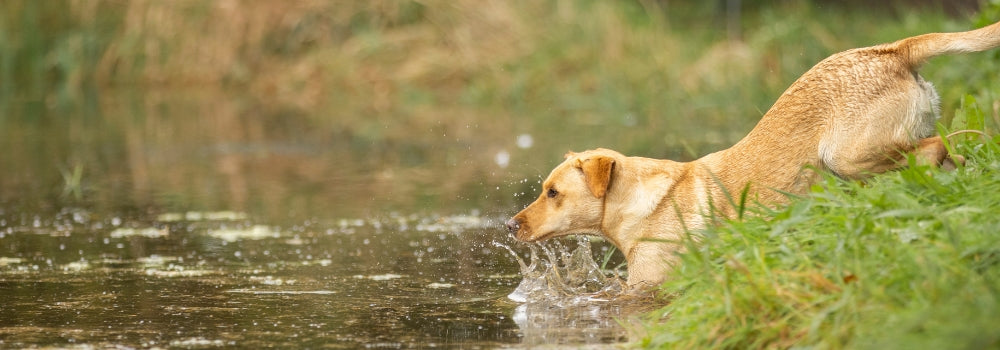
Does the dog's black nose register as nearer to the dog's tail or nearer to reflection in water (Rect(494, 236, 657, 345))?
reflection in water (Rect(494, 236, 657, 345))

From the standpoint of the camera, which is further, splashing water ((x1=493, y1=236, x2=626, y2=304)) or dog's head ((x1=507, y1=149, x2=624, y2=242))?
dog's head ((x1=507, y1=149, x2=624, y2=242))

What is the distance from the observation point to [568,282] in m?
6.57

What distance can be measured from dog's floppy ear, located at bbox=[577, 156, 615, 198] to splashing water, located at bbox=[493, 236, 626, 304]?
1.35 ft

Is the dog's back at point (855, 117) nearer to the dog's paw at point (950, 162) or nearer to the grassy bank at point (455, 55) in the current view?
the dog's paw at point (950, 162)

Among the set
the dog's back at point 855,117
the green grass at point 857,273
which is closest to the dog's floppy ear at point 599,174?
the dog's back at point 855,117

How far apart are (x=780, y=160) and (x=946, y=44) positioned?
0.93 metres

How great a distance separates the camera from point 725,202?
6.38 m

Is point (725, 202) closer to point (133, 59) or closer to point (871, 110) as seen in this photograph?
point (871, 110)

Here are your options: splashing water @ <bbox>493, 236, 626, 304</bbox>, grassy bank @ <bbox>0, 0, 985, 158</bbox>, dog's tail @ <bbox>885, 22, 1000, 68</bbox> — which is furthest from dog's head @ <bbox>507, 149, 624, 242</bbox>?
grassy bank @ <bbox>0, 0, 985, 158</bbox>

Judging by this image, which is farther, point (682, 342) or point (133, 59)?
point (133, 59)

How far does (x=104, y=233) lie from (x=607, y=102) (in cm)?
921

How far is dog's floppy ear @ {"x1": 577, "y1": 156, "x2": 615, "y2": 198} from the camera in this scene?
6359mm

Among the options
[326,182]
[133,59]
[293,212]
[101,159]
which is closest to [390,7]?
[133,59]

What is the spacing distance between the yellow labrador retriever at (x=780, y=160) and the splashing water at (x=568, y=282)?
0.47 ft
